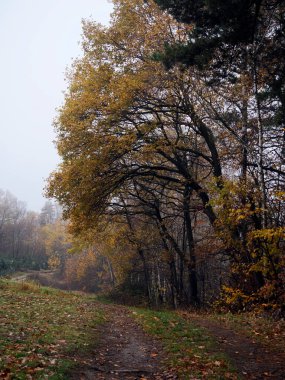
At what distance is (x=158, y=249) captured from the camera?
30.0m

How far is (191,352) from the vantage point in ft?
28.2

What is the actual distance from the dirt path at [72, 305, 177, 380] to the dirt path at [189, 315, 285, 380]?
1664mm

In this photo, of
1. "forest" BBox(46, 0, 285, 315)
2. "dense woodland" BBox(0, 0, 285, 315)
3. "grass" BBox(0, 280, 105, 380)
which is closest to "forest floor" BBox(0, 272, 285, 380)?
"grass" BBox(0, 280, 105, 380)

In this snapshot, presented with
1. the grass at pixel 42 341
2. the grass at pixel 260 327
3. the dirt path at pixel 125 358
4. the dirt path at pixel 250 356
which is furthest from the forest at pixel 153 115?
the grass at pixel 42 341

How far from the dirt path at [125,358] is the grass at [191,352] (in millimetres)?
298

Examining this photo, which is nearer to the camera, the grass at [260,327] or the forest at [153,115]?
the grass at [260,327]

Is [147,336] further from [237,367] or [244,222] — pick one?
[244,222]

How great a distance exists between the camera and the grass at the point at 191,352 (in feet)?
23.1

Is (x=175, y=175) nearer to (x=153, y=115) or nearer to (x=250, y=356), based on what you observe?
(x=153, y=115)

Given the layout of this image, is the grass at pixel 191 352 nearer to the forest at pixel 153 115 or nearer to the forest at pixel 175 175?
the forest at pixel 175 175

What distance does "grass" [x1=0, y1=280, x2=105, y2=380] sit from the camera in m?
6.32

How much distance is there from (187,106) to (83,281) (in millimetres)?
47715

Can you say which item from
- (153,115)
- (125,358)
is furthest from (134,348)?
(153,115)

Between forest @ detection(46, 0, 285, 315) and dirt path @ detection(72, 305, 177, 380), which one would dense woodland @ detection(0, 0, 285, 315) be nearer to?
forest @ detection(46, 0, 285, 315)
